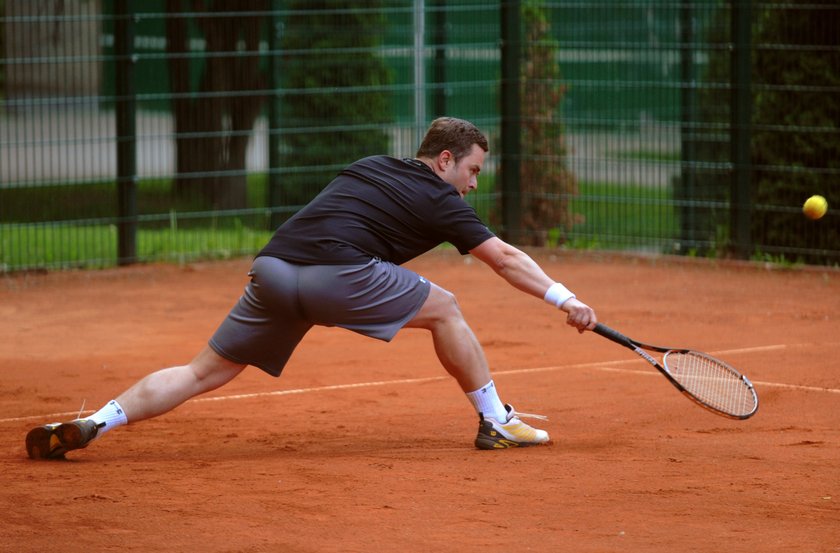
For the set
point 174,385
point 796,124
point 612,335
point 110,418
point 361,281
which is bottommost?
point 110,418

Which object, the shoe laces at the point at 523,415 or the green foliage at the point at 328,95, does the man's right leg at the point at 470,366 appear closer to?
the shoe laces at the point at 523,415

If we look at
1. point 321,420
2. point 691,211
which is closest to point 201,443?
point 321,420

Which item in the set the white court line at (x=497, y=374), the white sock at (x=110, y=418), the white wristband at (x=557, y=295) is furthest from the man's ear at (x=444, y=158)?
the white court line at (x=497, y=374)

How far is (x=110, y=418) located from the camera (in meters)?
6.40

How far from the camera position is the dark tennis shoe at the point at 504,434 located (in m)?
6.68

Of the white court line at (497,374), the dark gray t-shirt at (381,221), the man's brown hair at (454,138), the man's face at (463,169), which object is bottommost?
the white court line at (497,374)

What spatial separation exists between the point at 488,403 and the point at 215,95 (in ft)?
25.6

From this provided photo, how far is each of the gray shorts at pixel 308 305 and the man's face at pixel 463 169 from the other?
0.47m

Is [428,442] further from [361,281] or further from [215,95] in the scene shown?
[215,95]

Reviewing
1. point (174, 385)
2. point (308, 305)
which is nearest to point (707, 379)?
point (308, 305)

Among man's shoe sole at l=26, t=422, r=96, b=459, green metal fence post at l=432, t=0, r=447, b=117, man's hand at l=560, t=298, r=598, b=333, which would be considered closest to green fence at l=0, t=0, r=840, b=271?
green metal fence post at l=432, t=0, r=447, b=117

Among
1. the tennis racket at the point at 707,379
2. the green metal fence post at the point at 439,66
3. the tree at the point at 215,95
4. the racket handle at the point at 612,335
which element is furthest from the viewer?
the green metal fence post at the point at 439,66

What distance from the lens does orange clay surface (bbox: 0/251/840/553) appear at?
525cm

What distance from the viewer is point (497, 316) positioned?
11289 millimetres
